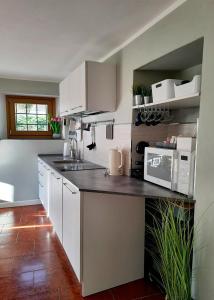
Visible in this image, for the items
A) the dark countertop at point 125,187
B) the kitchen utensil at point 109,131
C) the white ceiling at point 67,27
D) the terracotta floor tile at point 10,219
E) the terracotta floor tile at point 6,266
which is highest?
the white ceiling at point 67,27

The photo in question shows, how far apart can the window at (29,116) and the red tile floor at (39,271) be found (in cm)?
169

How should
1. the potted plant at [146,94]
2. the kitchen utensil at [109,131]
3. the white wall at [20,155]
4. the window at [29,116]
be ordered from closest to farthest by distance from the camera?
the potted plant at [146,94] < the kitchen utensil at [109,131] < the white wall at [20,155] < the window at [29,116]

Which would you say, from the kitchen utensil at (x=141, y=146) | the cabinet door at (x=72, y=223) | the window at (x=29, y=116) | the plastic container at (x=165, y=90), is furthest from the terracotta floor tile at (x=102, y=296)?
the window at (x=29, y=116)

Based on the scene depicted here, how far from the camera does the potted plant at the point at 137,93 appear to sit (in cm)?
203

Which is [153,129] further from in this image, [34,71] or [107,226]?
[34,71]

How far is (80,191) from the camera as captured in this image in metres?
1.67

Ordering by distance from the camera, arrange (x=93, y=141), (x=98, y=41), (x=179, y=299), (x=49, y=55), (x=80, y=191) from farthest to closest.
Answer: (x=93, y=141), (x=49, y=55), (x=98, y=41), (x=80, y=191), (x=179, y=299)

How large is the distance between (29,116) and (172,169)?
3166 millimetres

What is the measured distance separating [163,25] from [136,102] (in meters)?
0.65

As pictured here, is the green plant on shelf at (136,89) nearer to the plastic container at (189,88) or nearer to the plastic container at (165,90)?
the plastic container at (165,90)

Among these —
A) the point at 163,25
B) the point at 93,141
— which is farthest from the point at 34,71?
the point at 163,25

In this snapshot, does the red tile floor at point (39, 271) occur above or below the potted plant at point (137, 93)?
below

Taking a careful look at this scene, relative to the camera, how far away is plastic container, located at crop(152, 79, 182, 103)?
5.39ft

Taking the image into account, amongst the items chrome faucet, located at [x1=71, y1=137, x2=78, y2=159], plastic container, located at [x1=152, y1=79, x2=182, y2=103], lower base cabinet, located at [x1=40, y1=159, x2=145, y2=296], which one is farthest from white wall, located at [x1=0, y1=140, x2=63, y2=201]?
plastic container, located at [x1=152, y1=79, x2=182, y2=103]
